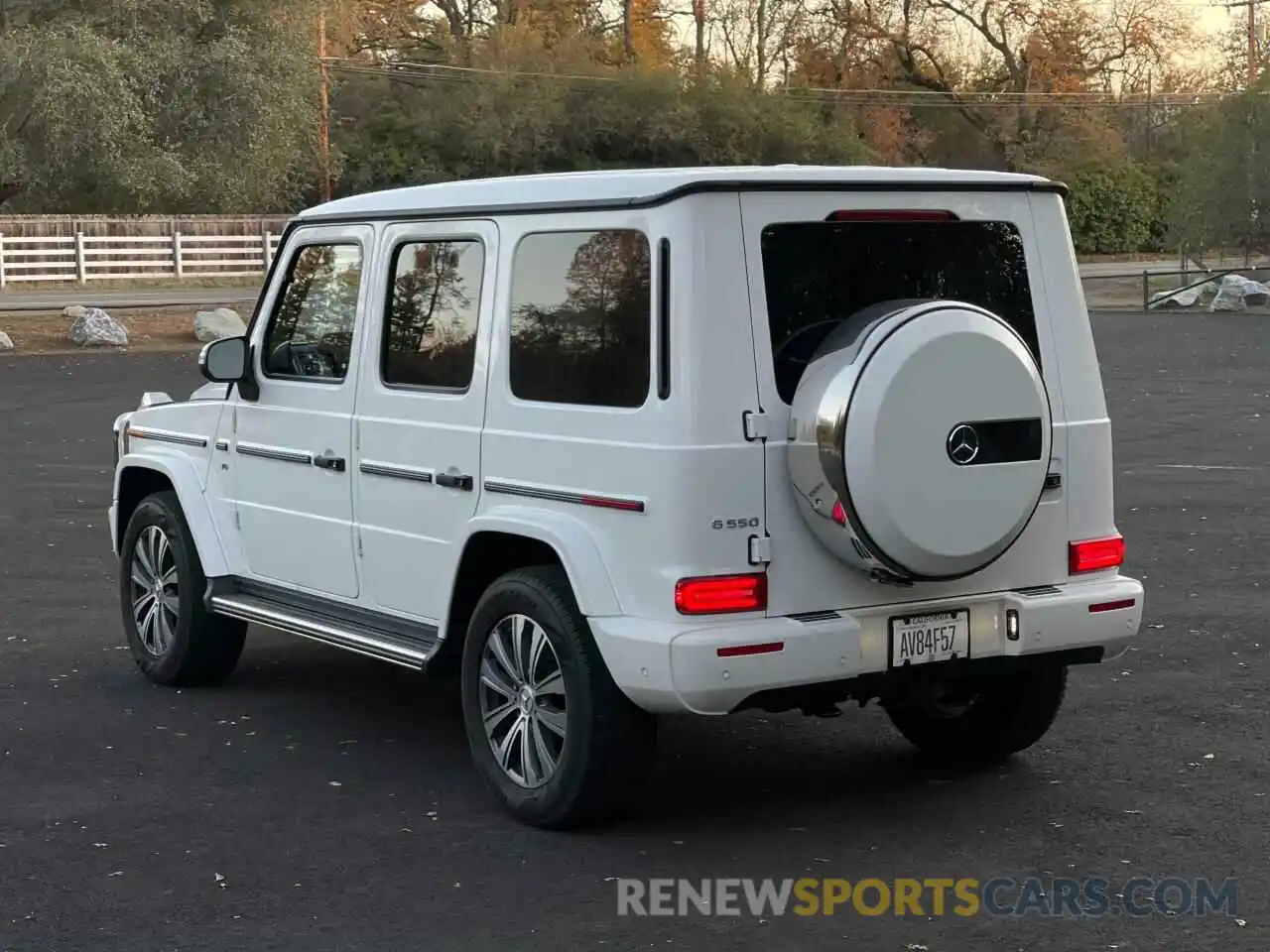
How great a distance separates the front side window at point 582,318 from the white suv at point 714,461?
12 millimetres

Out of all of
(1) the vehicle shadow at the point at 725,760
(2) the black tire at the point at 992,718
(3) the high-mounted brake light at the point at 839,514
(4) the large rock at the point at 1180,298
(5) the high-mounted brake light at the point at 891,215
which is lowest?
(1) the vehicle shadow at the point at 725,760

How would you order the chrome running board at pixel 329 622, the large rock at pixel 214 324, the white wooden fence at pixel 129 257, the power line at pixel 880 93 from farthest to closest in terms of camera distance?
the power line at pixel 880 93 < the white wooden fence at pixel 129 257 < the large rock at pixel 214 324 < the chrome running board at pixel 329 622

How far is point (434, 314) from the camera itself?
6461 millimetres

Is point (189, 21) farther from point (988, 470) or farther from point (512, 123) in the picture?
point (988, 470)

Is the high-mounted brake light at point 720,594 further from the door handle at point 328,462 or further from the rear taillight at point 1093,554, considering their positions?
the door handle at point 328,462

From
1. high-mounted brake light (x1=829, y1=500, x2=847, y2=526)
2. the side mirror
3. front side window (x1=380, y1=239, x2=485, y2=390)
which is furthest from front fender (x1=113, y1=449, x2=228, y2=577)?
high-mounted brake light (x1=829, y1=500, x2=847, y2=526)

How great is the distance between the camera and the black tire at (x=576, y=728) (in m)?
5.60

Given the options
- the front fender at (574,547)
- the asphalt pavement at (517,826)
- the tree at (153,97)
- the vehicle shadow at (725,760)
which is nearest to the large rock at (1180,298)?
the tree at (153,97)

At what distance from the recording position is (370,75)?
2496 inches

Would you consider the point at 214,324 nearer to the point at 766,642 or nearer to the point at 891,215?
the point at 891,215

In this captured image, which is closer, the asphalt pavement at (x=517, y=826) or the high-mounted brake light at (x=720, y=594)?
the asphalt pavement at (x=517, y=826)

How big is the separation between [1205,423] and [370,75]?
49590 mm

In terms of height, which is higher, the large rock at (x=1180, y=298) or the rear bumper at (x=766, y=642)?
the large rock at (x=1180, y=298)

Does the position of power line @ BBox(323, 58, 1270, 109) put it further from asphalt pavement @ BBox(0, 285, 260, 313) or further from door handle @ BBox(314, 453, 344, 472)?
door handle @ BBox(314, 453, 344, 472)
